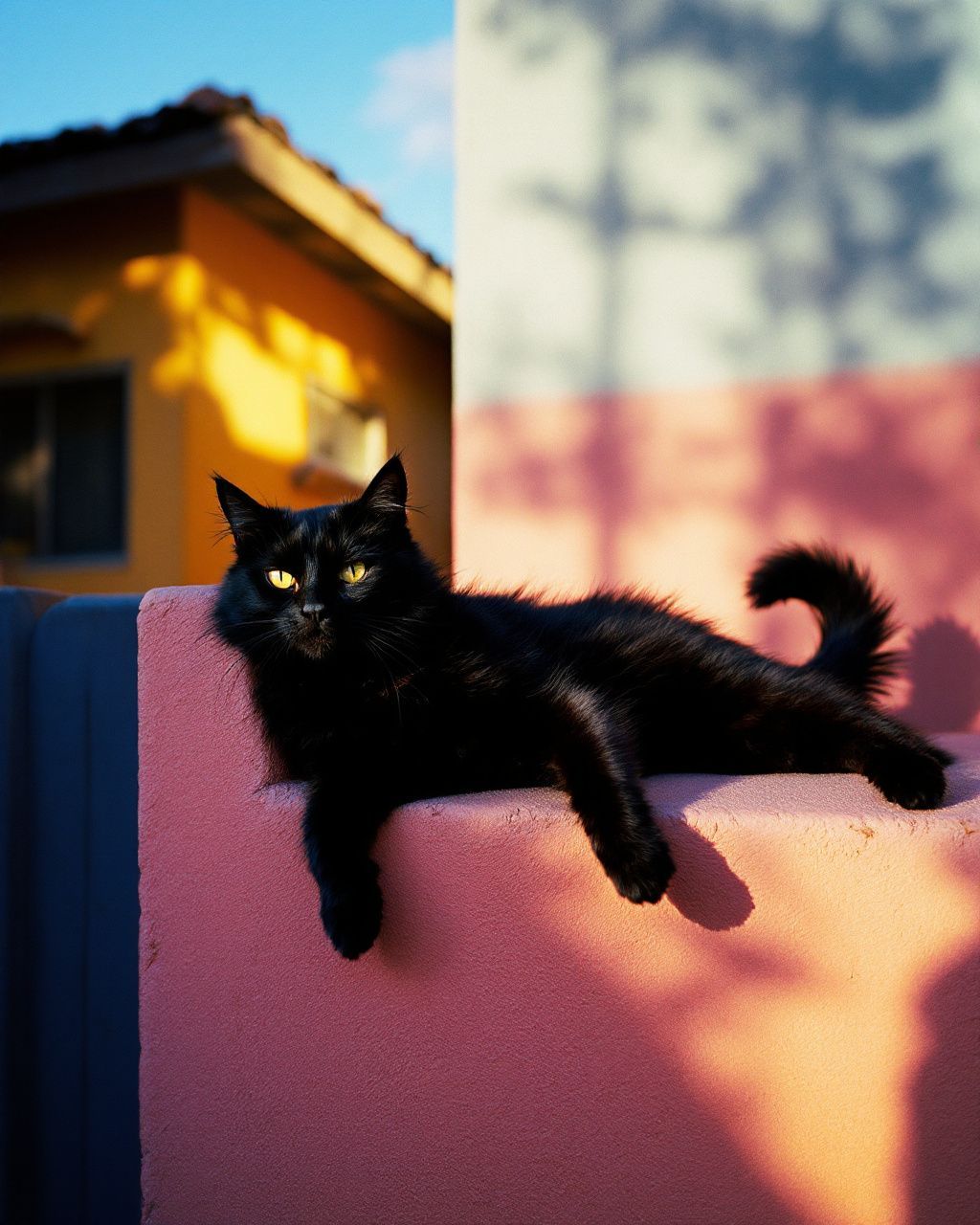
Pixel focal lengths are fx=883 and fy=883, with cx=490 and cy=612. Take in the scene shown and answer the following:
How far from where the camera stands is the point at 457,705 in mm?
1550

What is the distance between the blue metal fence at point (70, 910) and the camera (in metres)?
1.88

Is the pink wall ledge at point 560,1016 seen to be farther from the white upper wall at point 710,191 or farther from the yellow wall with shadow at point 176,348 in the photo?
the yellow wall with shadow at point 176,348

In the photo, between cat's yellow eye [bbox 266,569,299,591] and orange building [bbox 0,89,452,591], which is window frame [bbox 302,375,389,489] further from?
cat's yellow eye [bbox 266,569,299,591]

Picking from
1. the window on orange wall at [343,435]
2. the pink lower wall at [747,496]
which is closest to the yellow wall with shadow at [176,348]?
the window on orange wall at [343,435]

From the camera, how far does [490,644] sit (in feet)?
5.40

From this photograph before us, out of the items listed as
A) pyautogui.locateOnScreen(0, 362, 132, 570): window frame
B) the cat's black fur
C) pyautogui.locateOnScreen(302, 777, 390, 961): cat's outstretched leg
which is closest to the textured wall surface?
the cat's black fur

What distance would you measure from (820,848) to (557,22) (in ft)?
10.0

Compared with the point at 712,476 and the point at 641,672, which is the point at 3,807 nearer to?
the point at 641,672

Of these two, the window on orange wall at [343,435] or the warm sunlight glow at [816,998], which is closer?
the warm sunlight glow at [816,998]

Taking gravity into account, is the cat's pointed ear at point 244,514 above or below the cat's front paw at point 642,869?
above

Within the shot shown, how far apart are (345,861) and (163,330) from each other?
501 cm

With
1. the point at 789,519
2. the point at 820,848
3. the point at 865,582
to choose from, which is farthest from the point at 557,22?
the point at 820,848

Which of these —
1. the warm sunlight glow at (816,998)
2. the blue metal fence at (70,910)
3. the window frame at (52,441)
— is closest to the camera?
the warm sunlight glow at (816,998)

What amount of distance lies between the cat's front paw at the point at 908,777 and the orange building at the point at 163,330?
13.7 ft
